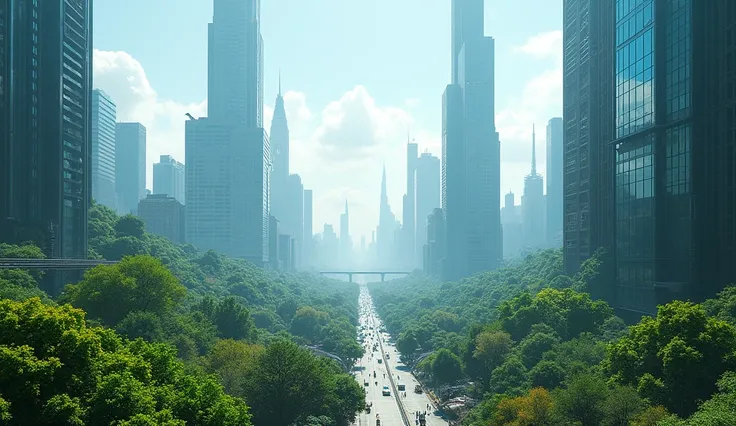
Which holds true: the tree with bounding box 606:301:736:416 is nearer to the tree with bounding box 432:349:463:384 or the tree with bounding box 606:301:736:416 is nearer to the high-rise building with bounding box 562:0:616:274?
the high-rise building with bounding box 562:0:616:274

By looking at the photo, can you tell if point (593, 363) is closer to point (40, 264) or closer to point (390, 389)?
point (390, 389)

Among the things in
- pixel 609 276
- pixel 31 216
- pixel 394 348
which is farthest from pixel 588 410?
pixel 394 348

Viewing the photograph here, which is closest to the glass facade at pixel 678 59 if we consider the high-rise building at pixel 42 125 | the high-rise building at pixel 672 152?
the high-rise building at pixel 672 152

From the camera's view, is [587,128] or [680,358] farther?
[587,128]

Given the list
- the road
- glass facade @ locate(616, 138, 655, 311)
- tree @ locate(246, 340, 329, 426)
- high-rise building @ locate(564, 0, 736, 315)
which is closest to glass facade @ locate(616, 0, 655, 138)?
high-rise building @ locate(564, 0, 736, 315)

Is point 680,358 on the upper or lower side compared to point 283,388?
upper

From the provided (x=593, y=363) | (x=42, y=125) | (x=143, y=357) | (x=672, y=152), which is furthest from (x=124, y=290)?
(x=672, y=152)

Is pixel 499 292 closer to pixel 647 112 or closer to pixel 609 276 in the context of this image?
pixel 609 276
